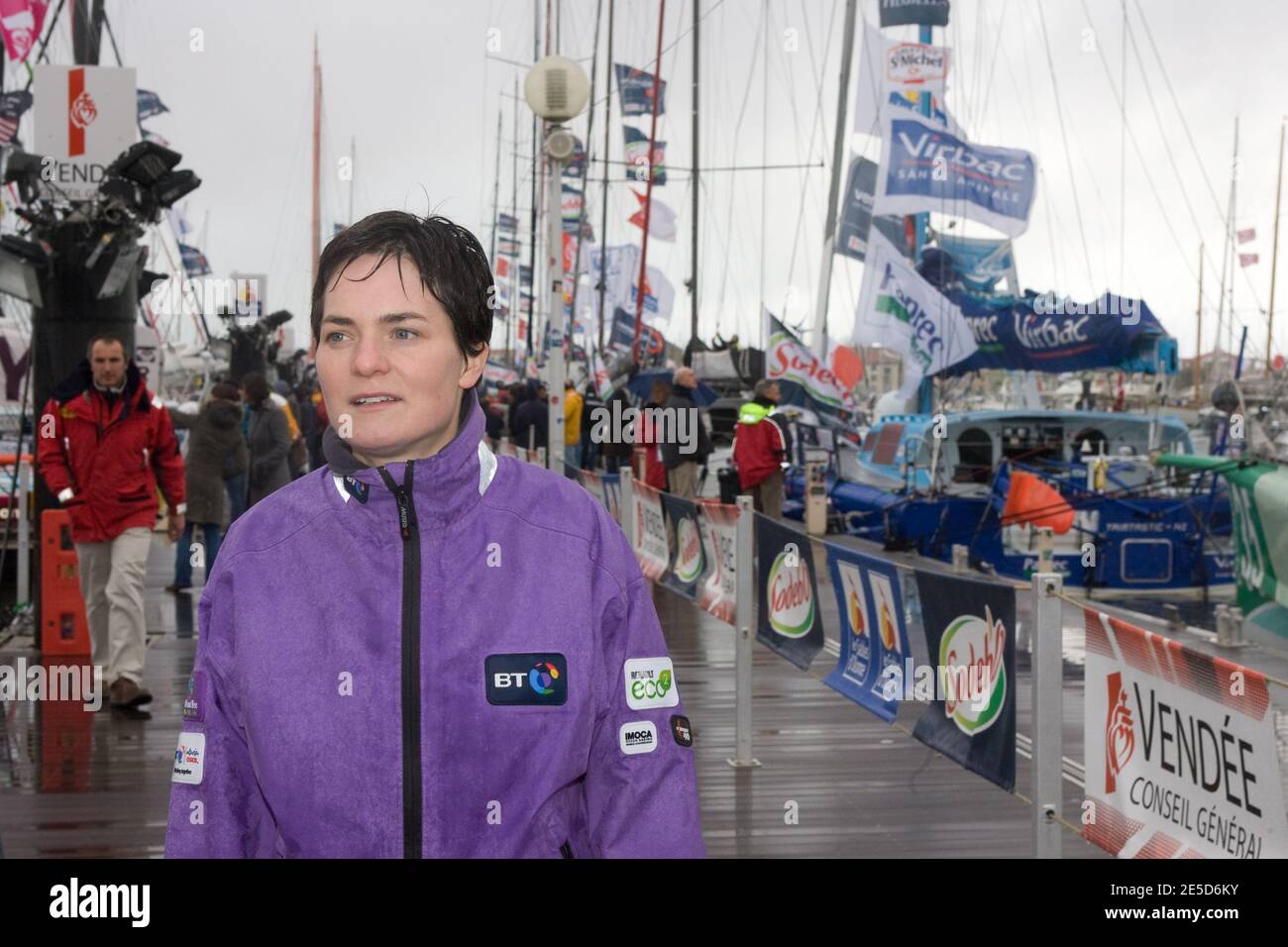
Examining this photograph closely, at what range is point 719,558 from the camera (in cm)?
1016

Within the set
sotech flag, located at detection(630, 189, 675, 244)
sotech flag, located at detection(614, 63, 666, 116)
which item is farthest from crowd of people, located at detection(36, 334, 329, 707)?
sotech flag, located at detection(630, 189, 675, 244)

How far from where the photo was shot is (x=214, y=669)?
2.44m

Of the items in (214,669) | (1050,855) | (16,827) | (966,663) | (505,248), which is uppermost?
(505,248)

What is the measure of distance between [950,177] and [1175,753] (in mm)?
19631

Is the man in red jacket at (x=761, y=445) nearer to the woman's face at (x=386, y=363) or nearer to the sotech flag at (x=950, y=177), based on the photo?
the sotech flag at (x=950, y=177)

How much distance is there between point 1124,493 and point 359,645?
16.2 m

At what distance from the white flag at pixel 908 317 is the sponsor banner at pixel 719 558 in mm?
12389

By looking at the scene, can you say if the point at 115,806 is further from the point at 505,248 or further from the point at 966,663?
the point at 505,248

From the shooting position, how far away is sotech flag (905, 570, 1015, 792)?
5.67m

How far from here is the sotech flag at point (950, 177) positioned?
22812mm

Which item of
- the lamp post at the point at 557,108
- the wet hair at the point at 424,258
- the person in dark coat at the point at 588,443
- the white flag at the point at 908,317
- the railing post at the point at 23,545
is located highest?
the lamp post at the point at 557,108

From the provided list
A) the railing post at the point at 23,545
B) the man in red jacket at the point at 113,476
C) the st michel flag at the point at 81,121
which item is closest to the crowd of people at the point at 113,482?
the man in red jacket at the point at 113,476

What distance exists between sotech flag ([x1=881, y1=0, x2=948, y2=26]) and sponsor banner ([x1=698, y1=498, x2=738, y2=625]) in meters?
16.7
